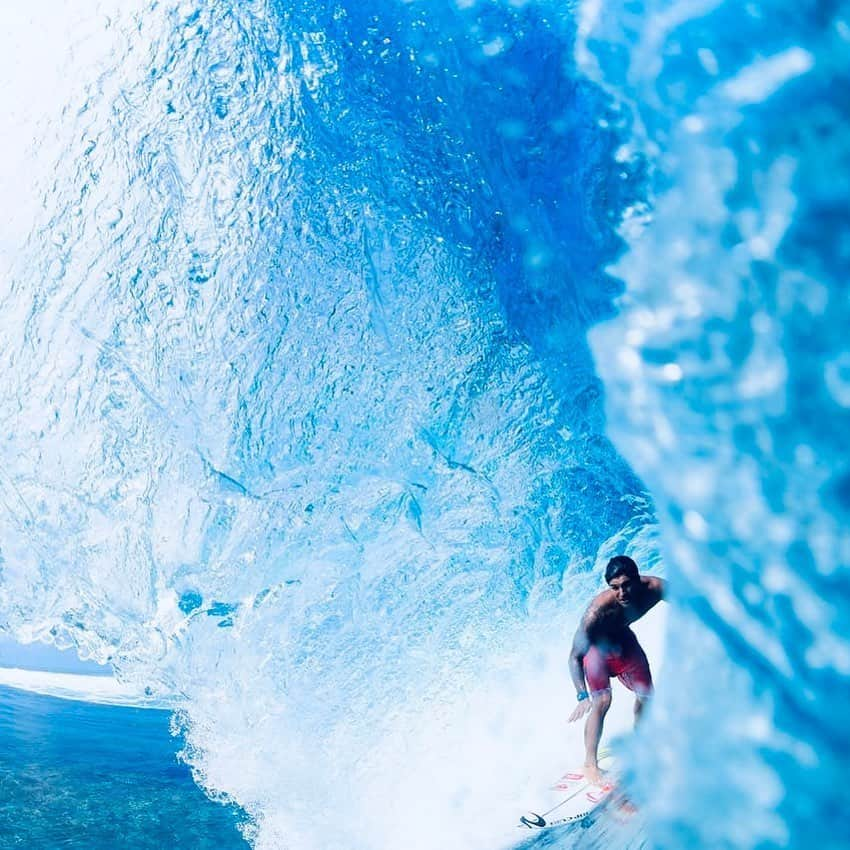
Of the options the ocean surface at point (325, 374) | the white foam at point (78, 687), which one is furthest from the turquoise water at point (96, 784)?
the ocean surface at point (325, 374)

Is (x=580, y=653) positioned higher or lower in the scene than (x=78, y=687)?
lower

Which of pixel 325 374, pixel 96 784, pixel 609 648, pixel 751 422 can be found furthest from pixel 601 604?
pixel 96 784

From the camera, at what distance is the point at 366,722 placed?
529cm

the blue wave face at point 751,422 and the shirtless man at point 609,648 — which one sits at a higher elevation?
the shirtless man at point 609,648

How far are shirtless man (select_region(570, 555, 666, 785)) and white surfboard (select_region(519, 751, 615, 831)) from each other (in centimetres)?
7

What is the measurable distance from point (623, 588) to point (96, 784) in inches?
210

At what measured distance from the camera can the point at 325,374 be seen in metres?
4.35

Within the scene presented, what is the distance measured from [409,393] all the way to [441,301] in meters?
0.59

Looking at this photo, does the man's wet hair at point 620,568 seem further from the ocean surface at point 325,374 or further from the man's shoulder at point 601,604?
the ocean surface at point 325,374

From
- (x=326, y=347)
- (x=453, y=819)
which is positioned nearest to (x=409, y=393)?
(x=326, y=347)

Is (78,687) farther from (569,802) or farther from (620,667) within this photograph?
(620,667)

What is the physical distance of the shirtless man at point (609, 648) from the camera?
13.3 feet

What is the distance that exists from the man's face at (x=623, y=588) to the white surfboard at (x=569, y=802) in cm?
105

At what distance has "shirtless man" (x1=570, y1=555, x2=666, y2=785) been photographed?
407cm
